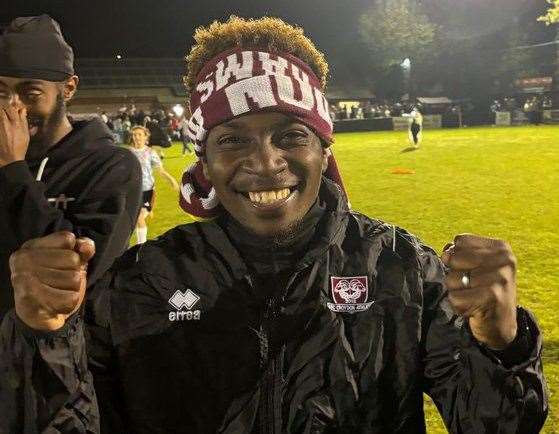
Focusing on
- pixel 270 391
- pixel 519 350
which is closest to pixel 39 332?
pixel 270 391

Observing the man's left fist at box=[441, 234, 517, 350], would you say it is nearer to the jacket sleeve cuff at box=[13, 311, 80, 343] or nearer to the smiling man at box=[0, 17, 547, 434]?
the smiling man at box=[0, 17, 547, 434]

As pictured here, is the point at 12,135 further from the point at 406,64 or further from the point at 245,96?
the point at 406,64

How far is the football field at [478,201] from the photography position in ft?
21.0

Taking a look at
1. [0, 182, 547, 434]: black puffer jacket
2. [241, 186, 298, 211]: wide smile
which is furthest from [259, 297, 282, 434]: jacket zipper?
[241, 186, 298, 211]: wide smile

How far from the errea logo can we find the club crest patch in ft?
1.29

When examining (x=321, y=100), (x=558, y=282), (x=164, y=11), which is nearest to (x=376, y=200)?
→ (x=558, y=282)

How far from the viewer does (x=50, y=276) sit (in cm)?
134

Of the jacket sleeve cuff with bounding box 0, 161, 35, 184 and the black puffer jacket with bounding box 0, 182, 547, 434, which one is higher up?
the jacket sleeve cuff with bounding box 0, 161, 35, 184

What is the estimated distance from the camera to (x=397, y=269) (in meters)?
1.75

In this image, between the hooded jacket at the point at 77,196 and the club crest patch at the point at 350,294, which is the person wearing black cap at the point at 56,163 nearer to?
the hooded jacket at the point at 77,196

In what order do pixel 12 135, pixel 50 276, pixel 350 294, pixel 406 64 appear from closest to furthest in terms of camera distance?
pixel 50 276 → pixel 350 294 → pixel 12 135 → pixel 406 64

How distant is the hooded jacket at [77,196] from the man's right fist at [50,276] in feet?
3.50

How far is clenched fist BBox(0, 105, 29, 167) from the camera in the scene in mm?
2342

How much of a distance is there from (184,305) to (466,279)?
806 millimetres
